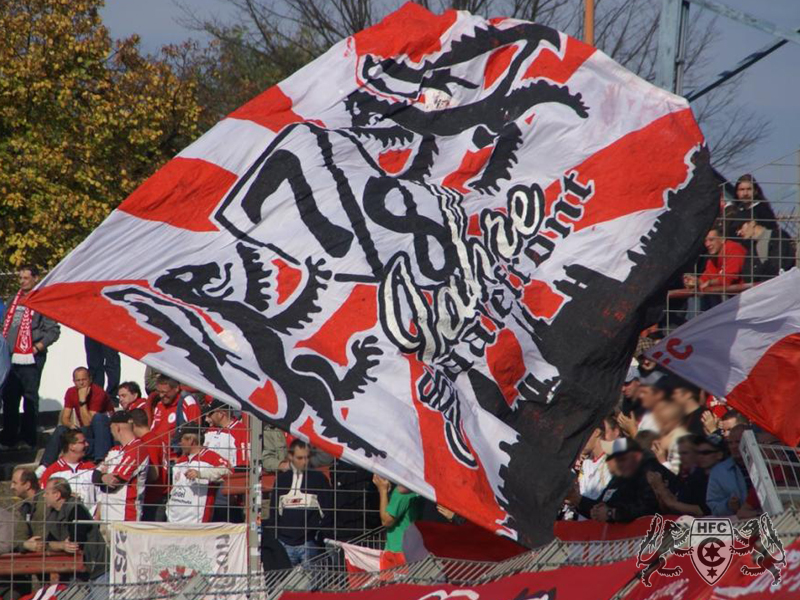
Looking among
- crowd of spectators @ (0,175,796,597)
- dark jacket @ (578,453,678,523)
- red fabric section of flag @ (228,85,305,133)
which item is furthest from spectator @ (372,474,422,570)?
red fabric section of flag @ (228,85,305,133)

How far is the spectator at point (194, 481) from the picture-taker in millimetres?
8930

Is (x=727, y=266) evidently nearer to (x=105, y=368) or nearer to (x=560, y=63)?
(x=560, y=63)

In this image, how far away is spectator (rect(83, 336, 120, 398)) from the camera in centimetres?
1495

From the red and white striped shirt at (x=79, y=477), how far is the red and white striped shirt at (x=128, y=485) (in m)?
0.14

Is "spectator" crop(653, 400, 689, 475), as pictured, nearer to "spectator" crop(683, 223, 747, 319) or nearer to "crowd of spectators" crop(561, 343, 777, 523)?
"crowd of spectators" crop(561, 343, 777, 523)

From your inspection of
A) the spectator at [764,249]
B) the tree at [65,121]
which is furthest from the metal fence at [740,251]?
the tree at [65,121]

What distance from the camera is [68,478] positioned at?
35.0ft

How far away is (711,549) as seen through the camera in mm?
5312

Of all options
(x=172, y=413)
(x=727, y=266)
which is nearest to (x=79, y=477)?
(x=172, y=413)

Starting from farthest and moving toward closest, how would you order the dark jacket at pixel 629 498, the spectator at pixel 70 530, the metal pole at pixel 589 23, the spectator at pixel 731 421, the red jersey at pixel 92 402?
the metal pole at pixel 589 23 → the red jersey at pixel 92 402 → the spectator at pixel 70 530 → the spectator at pixel 731 421 → the dark jacket at pixel 629 498

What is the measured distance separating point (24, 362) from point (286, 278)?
7.92m

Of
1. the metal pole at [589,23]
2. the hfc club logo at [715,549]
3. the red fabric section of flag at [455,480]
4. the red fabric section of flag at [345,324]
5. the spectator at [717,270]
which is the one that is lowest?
the hfc club logo at [715,549]

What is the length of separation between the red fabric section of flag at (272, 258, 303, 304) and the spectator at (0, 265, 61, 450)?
7.49 meters

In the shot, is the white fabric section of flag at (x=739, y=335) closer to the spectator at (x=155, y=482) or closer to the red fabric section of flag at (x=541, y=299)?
the red fabric section of flag at (x=541, y=299)
